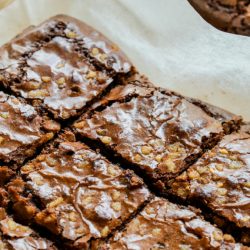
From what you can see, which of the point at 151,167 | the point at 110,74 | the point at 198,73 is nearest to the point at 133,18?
the point at 198,73

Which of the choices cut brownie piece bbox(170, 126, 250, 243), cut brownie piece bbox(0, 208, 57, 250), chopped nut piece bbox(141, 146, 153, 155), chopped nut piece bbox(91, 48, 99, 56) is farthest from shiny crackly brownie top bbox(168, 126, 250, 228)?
chopped nut piece bbox(91, 48, 99, 56)

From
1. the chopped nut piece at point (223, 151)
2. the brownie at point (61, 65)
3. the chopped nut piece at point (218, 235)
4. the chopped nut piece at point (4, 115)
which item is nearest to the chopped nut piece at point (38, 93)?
the brownie at point (61, 65)

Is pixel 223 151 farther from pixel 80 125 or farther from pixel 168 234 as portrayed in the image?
pixel 80 125

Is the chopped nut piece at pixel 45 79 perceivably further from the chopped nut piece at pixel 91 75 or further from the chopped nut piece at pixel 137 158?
the chopped nut piece at pixel 137 158

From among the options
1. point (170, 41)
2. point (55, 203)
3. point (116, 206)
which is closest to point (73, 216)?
point (55, 203)

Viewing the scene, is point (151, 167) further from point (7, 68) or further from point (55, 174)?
point (7, 68)
